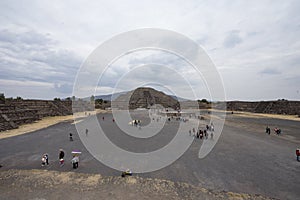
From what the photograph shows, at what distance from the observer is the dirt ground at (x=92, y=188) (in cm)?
766

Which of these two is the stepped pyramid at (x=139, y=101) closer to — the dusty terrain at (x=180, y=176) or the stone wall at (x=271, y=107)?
the stone wall at (x=271, y=107)

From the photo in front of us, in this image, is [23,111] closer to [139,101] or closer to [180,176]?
[180,176]

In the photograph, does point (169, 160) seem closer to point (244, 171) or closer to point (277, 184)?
point (244, 171)

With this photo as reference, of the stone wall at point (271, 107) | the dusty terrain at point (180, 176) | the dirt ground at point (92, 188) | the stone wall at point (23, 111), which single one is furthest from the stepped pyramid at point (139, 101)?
the dirt ground at point (92, 188)

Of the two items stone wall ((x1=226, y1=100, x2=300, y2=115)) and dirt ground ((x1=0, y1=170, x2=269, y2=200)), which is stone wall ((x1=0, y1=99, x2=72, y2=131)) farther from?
stone wall ((x1=226, y1=100, x2=300, y2=115))

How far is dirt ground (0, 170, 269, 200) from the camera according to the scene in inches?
302

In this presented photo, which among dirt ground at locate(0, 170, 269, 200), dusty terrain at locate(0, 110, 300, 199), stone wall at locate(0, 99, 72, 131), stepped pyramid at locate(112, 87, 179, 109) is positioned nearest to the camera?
dirt ground at locate(0, 170, 269, 200)

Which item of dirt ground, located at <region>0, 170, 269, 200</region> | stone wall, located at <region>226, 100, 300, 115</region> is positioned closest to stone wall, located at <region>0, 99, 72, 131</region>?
dirt ground, located at <region>0, 170, 269, 200</region>

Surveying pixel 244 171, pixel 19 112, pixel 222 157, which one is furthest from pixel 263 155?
pixel 19 112

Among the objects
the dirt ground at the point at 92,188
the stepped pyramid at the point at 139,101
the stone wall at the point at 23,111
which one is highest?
the stepped pyramid at the point at 139,101

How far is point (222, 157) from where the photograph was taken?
13367 mm

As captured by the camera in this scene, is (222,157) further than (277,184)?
Yes

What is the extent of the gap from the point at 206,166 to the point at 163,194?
16.4 ft

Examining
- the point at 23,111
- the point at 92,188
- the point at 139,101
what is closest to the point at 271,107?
the point at 139,101
